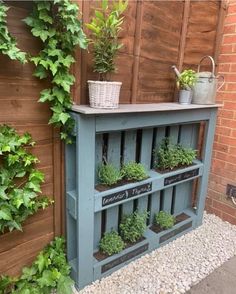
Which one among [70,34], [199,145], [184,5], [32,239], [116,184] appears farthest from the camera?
[199,145]

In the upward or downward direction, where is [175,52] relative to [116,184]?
upward

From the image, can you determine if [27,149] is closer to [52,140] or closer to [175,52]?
[52,140]

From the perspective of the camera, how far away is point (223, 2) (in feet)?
6.73

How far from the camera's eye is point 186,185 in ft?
→ 7.47

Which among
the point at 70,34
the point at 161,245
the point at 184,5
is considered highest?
the point at 184,5

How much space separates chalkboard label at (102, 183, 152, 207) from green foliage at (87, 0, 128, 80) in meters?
0.70

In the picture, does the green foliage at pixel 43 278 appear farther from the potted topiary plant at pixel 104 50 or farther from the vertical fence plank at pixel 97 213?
the potted topiary plant at pixel 104 50

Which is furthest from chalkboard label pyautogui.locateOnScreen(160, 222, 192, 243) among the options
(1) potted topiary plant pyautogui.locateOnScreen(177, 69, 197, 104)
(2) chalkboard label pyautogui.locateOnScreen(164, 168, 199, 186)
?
(1) potted topiary plant pyautogui.locateOnScreen(177, 69, 197, 104)

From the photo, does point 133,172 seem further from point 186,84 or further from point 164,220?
point 186,84

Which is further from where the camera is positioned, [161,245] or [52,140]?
[161,245]

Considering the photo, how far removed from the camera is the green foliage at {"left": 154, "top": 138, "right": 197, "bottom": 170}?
1862mm

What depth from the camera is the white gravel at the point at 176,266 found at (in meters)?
1.56

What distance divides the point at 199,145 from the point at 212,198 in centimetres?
54

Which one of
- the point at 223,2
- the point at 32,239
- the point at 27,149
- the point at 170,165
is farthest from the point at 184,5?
the point at 32,239
